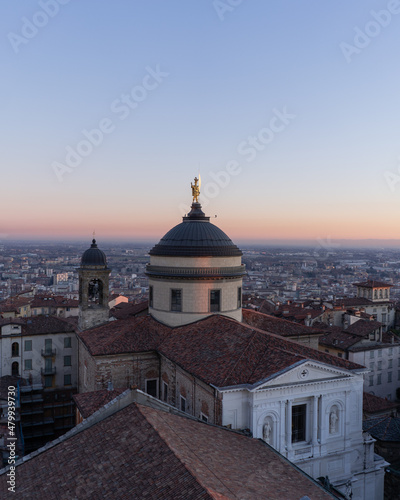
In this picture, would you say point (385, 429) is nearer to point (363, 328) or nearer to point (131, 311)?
point (363, 328)

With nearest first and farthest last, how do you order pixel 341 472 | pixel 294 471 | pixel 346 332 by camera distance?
1. pixel 294 471
2. pixel 341 472
3. pixel 346 332

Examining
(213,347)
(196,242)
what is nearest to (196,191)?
(196,242)

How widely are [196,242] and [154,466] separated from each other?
17.2 m

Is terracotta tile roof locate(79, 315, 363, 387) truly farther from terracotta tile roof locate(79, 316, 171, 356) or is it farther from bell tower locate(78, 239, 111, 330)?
bell tower locate(78, 239, 111, 330)

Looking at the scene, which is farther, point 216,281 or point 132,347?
point 216,281

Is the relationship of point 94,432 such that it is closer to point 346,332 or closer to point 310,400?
point 310,400

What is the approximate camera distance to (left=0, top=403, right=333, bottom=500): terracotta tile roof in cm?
1036

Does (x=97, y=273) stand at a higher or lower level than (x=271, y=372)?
higher

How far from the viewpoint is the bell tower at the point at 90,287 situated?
2860 cm

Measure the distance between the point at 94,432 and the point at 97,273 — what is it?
52.2 ft

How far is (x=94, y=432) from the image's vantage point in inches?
539

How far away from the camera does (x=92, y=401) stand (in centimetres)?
1795

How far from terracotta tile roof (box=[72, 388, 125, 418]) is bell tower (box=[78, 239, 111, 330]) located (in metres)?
10.1

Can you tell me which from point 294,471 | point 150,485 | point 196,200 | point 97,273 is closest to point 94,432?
point 150,485
